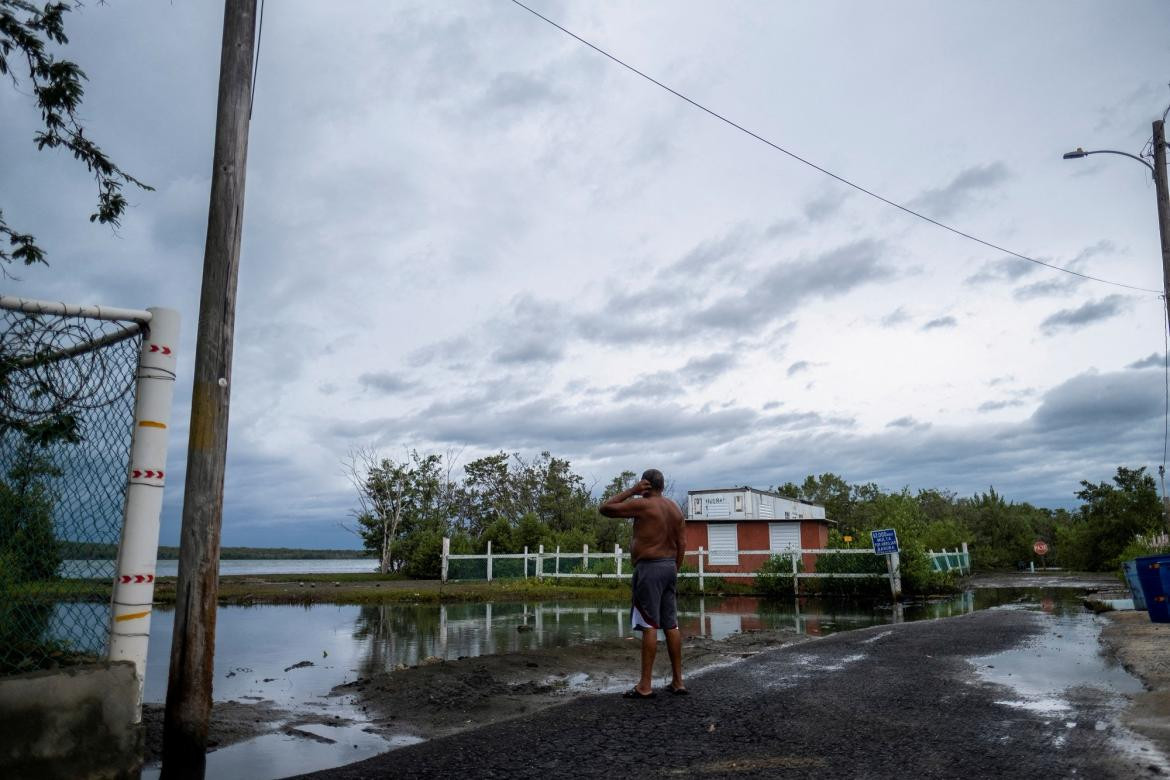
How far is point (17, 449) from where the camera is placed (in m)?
4.55

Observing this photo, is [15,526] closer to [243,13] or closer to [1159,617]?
[243,13]

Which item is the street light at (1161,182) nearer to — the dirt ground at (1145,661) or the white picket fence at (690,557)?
the dirt ground at (1145,661)

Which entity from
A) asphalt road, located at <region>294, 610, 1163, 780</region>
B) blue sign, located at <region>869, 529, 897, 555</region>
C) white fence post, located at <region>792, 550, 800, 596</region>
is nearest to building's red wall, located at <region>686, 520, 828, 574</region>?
white fence post, located at <region>792, 550, 800, 596</region>

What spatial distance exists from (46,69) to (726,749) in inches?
314

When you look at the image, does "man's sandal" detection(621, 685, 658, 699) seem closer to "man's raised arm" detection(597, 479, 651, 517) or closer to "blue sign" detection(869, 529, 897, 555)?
"man's raised arm" detection(597, 479, 651, 517)

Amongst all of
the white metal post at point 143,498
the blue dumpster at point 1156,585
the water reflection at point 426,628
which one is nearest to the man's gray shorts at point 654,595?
Result: the water reflection at point 426,628

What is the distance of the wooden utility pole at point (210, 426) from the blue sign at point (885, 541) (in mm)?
20240

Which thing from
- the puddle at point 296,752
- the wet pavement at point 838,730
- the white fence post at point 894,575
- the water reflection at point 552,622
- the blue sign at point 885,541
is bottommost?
the water reflection at point 552,622

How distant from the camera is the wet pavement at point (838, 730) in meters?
4.43

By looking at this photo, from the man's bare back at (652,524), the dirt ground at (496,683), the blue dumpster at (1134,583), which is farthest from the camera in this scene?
the blue dumpster at (1134,583)

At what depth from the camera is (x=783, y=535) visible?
37125 millimetres

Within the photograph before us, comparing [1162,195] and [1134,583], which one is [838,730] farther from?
[1162,195]

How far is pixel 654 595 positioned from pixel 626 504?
80cm

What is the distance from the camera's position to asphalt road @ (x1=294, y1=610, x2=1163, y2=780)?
4.39 metres
